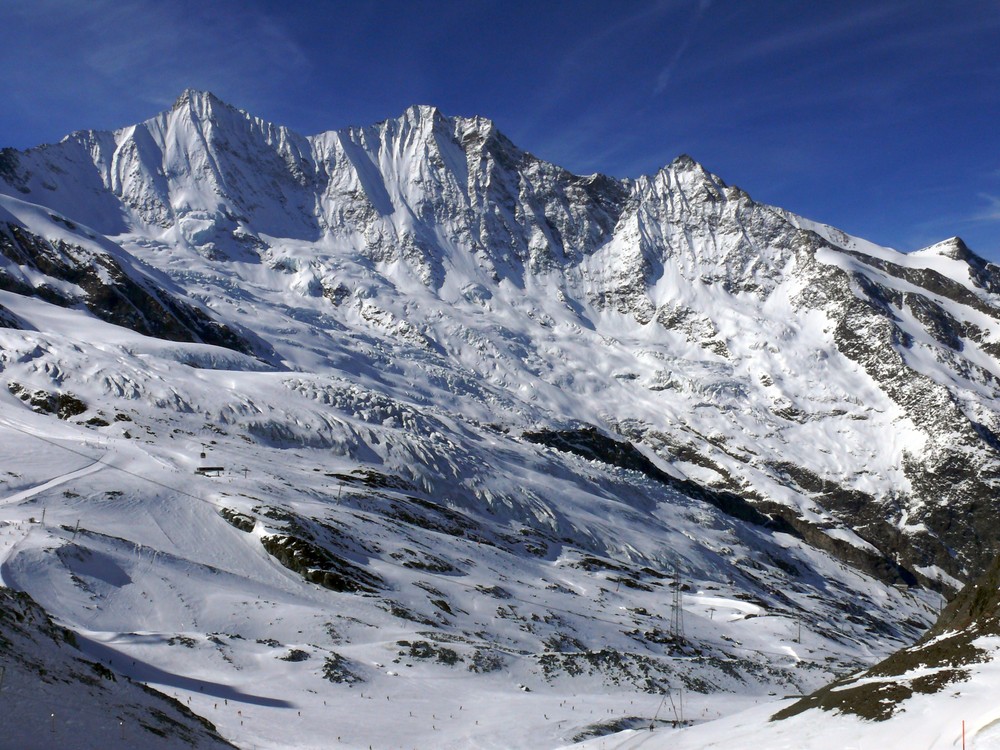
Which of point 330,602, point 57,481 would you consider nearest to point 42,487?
point 57,481

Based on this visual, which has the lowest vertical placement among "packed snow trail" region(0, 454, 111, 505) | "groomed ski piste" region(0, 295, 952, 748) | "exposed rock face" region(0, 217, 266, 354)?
"groomed ski piste" region(0, 295, 952, 748)

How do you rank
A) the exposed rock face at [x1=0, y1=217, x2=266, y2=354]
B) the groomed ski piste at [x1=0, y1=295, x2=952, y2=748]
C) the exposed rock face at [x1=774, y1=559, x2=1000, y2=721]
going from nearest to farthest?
the exposed rock face at [x1=774, y1=559, x2=1000, y2=721] < the groomed ski piste at [x1=0, y1=295, x2=952, y2=748] < the exposed rock face at [x1=0, y1=217, x2=266, y2=354]

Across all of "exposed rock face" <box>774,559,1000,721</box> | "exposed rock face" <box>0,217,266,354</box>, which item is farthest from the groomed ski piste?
"exposed rock face" <box>0,217,266,354</box>

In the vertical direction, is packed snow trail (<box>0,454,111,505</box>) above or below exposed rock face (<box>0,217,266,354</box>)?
below

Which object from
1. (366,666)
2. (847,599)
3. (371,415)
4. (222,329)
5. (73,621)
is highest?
(222,329)

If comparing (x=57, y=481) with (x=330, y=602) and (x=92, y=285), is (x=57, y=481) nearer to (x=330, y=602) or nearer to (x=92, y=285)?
(x=330, y=602)

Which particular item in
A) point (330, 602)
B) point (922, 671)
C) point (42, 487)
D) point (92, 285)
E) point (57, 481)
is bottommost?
point (330, 602)

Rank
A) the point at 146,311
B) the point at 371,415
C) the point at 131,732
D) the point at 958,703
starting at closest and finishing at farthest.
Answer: the point at 131,732 < the point at 958,703 < the point at 371,415 < the point at 146,311

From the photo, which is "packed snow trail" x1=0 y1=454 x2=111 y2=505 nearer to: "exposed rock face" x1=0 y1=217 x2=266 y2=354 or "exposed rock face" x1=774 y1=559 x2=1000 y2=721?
"exposed rock face" x1=774 y1=559 x2=1000 y2=721

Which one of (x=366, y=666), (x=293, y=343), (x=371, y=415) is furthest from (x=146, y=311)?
(x=366, y=666)

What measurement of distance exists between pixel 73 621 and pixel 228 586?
10.2 m

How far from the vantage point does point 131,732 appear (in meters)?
11.2

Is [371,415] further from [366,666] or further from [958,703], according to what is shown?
[958,703]

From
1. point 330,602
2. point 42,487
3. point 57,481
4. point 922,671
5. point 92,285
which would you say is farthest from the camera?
point 92,285
